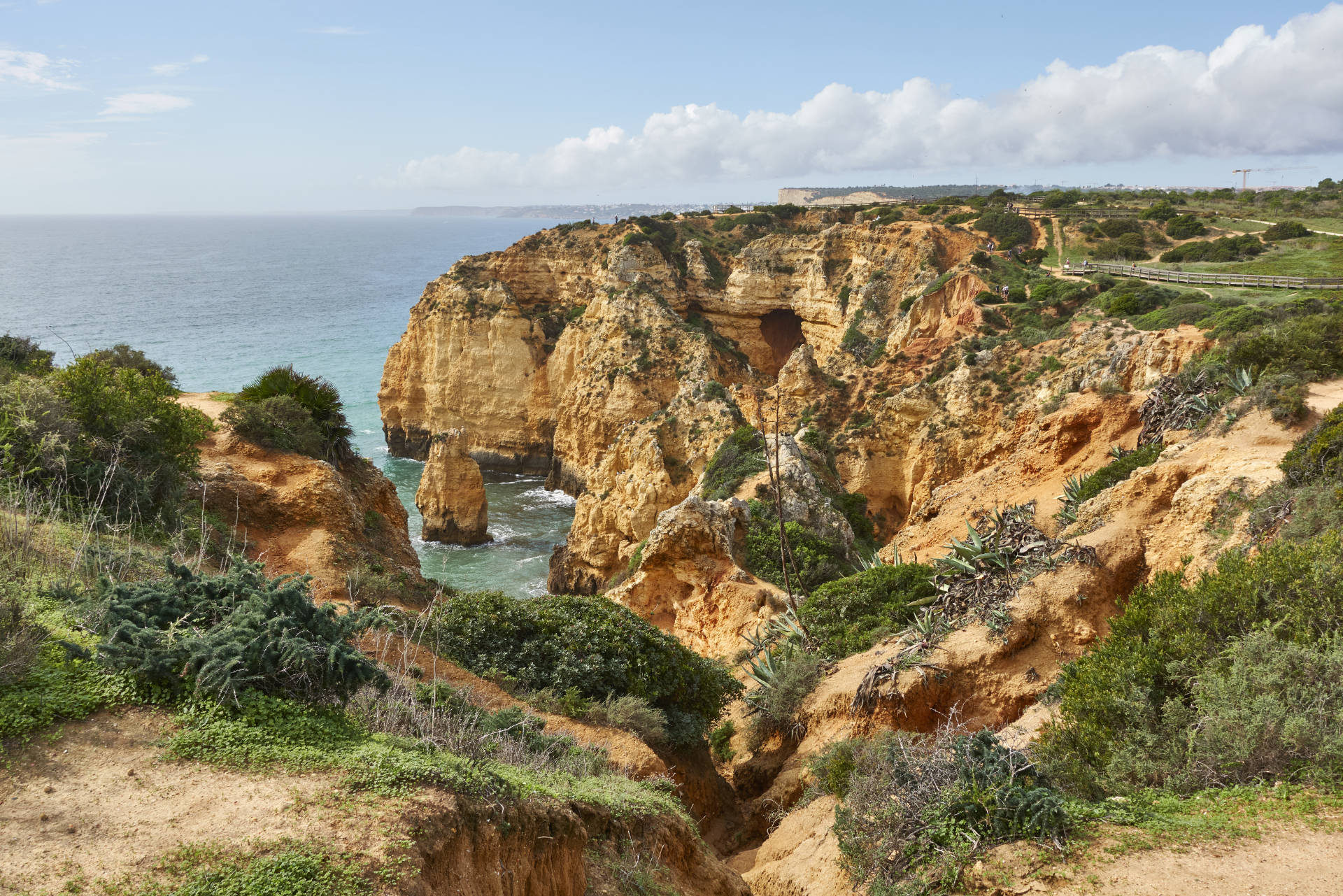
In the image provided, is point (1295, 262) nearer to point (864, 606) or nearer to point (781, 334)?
point (781, 334)

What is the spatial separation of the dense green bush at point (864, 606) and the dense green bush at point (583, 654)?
2.76 metres

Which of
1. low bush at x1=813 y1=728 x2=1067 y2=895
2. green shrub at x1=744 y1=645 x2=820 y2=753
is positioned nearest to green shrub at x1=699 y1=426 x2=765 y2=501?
green shrub at x1=744 y1=645 x2=820 y2=753

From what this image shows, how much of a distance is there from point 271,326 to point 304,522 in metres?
85.8

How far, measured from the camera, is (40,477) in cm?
1246

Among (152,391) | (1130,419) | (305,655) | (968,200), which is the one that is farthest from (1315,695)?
(968,200)

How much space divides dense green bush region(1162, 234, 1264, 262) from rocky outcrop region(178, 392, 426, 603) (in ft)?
121

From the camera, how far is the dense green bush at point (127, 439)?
520 inches

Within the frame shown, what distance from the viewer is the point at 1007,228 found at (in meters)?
43.4

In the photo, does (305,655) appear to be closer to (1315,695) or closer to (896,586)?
(1315,695)

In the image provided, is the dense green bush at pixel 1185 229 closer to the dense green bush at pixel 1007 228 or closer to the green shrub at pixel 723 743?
the dense green bush at pixel 1007 228

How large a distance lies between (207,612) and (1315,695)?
34.2ft

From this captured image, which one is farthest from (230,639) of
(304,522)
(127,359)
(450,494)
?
(450,494)

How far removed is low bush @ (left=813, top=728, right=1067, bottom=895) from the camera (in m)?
7.01

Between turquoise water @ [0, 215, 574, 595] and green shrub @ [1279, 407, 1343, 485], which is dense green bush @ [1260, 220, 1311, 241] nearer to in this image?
green shrub @ [1279, 407, 1343, 485]
